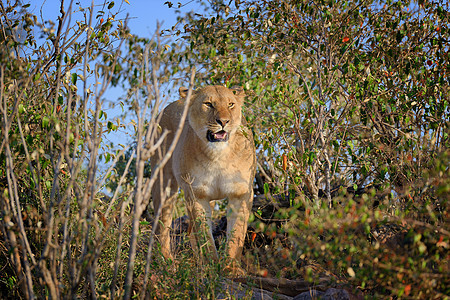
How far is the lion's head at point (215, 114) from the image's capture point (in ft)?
17.6

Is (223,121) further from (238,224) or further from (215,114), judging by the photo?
(238,224)

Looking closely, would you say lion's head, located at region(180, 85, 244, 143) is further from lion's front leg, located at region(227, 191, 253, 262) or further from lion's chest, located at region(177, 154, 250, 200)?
lion's front leg, located at region(227, 191, 253, 262)

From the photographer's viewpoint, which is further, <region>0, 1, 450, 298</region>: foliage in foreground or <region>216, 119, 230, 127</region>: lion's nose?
<region>216, 119, 230, 127</region>: lion's nose

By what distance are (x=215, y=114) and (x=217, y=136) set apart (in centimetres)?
25

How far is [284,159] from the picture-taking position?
4996mm

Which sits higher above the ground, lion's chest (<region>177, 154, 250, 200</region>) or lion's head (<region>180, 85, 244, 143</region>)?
lion's head (<region>180, 85, 244, 143</region>)

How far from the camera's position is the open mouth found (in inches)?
216

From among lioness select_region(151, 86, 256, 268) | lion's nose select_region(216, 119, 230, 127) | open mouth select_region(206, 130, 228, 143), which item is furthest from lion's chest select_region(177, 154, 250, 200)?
lion's nose select_region(216, 119, 230, 127)

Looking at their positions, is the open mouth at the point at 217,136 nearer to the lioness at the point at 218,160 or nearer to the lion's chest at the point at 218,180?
the lioness at the point at 218,160

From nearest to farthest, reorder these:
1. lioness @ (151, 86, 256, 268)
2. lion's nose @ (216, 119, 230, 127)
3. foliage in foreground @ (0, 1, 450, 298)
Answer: foliage in foreground @ (0, 1, 450, 298) → lion's nose @ (216, 119, 230, 127) → lioness @ (151, 86, 256, 268)

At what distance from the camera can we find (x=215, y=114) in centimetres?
538

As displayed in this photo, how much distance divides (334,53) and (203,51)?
6.47 feet

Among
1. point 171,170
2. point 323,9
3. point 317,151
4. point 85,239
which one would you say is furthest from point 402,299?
point 171,170

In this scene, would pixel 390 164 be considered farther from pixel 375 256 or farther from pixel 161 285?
pixel 161 285
